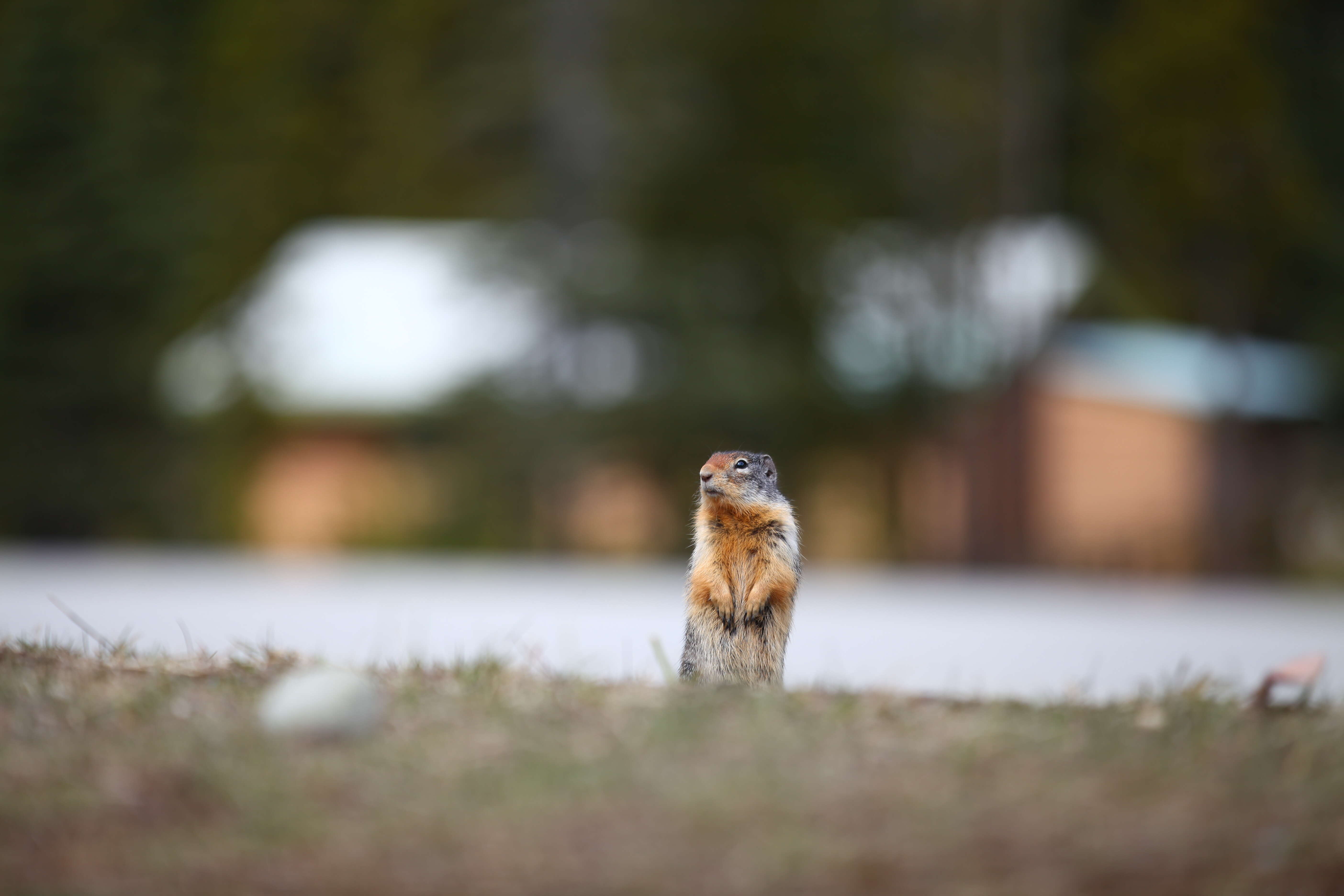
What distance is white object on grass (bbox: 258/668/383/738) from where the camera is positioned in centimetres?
376

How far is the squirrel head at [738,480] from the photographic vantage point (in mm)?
5004

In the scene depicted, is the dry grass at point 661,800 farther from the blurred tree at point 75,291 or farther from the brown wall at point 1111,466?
the blurred tree at point 75,291

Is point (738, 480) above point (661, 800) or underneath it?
above

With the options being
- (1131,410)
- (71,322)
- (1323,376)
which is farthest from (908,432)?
(71,322)

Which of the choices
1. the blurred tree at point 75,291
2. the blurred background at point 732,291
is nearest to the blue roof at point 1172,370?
Result: the blurred background at point 732,291

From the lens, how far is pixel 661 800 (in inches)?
134

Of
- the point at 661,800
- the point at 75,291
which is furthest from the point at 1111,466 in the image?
the point at 661,800

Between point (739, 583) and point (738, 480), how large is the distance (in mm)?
373

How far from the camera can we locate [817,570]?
1803 cm

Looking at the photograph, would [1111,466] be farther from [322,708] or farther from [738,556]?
[322,708]

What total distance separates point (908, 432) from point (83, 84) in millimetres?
13192

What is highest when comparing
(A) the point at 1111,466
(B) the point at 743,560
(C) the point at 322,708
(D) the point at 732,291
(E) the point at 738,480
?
(D) the point at 732,291

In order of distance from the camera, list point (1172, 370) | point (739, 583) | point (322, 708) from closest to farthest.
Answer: point (322, 708) < point (739, 583) < point (1172, 370)

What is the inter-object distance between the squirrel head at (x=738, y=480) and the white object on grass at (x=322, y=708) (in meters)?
1.56
